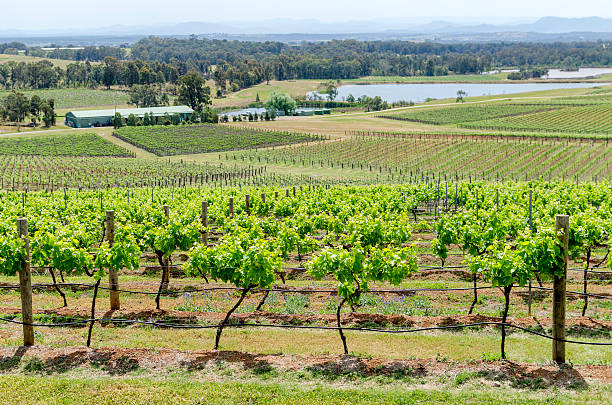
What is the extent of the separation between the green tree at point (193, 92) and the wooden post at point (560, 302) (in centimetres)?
17079

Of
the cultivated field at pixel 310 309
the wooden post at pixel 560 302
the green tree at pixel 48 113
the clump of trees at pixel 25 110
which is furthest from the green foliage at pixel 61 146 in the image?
the wooden post at pixel 560 302

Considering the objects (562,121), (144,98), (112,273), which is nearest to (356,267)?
(112,273)

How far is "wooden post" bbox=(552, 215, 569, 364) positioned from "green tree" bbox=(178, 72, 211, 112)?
560 feet

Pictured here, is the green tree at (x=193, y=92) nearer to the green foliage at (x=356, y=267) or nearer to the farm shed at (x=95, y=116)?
the farm shed at (x=95, y=116)

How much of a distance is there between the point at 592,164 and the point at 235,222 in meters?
65.3

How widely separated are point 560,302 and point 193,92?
176320 millimetres

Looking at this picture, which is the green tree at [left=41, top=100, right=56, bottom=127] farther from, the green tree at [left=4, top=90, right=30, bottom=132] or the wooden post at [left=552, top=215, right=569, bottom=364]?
the wooden post at [left=552, top=215, right=569, bottom=364]

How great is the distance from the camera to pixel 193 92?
182125 millimetres

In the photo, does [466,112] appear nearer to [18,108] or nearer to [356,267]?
[18,108]

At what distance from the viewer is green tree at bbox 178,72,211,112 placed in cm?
17888

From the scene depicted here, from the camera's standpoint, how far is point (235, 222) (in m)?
23.2

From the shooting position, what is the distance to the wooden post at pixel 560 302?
518 inches

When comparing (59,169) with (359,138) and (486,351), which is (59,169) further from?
(486,351)

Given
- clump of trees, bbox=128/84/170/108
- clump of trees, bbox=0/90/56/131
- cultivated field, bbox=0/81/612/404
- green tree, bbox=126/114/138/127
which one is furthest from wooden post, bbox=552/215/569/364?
clump of trees, bbox=128/84/170/108
